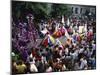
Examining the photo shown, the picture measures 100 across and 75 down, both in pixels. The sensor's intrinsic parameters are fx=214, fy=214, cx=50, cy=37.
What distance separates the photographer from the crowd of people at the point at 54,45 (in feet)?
6.10

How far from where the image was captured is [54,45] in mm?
1964

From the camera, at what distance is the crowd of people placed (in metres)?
1.86

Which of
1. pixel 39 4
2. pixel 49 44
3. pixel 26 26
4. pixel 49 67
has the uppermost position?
pixel 39 4

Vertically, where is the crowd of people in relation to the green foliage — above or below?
below

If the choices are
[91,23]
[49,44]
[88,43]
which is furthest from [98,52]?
[49,44]

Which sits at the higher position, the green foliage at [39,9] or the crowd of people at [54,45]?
the green foliage at [39,9]

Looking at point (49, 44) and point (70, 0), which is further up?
point (70, 0)

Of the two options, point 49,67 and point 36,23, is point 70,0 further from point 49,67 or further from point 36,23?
point 49,67

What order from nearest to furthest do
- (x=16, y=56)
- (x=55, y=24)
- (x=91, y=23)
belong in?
(x=16, y=56) → (x=55, y=24) → (x=91, y=23)

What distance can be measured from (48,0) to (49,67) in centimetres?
61

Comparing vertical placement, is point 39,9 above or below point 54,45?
above

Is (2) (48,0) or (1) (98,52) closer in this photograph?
(2) (48,0)

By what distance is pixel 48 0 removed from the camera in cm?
195

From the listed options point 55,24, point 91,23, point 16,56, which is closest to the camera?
point 16,56
